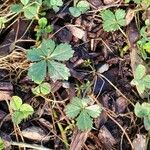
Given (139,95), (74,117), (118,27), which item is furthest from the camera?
(118,27)

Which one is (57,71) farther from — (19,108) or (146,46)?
(146,46)

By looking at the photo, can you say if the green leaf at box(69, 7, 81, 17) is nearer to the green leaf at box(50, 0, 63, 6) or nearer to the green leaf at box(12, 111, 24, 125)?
the green leaf at box(50, 0, 63, 6)

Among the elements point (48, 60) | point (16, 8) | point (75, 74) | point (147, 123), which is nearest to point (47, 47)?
point (48, 60)

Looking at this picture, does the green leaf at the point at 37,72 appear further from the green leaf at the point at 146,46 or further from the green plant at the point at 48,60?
the green leaf at the point at 146,46

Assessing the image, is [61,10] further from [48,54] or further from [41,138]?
[41,138]

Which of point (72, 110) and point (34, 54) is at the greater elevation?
point (34, 54)

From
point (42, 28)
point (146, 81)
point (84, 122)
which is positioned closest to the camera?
point (84, 122)

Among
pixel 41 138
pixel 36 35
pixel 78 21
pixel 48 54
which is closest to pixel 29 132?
pixel 41 138

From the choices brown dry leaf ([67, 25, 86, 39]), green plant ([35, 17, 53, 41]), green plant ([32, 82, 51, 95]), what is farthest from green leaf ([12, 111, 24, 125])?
brown dry leaf ([67, 25, 86, 39])
